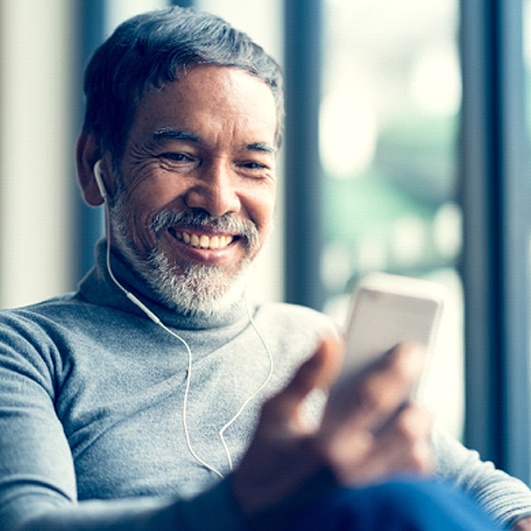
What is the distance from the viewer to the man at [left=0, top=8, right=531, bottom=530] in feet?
3.57

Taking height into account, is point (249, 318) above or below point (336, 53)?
below

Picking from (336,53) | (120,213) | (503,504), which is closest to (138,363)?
(120,213)

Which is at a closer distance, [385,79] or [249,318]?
[249,318]

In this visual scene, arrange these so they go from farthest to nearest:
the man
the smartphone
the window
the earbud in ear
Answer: the window, the earbud in ear, the man, the smartphone

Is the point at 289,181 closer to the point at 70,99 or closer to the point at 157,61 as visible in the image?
the point at 70,99

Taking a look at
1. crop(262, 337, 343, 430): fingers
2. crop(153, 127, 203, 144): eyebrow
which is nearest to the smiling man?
crop(153, 127, 203, 144): eyebrow

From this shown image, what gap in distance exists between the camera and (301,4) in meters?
3.01

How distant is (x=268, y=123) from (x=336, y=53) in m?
1.77

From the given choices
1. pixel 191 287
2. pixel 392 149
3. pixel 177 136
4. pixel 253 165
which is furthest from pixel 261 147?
pixel 392 149

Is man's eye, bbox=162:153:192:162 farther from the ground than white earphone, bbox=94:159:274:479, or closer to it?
farther from the ground

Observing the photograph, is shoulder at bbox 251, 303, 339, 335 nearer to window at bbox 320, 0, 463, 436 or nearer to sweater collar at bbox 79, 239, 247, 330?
sweater collar at bbox 79, 239, 247, 330

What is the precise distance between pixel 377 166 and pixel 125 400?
1.93 m

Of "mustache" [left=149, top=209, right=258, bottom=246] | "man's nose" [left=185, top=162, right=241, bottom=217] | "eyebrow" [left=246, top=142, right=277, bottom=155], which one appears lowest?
"mustache" [left=149, top=209, right=258, bottom=246]

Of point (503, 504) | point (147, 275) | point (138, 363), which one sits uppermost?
point (147, 275)
